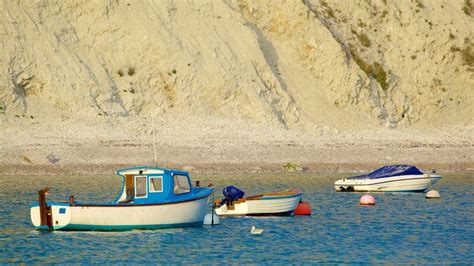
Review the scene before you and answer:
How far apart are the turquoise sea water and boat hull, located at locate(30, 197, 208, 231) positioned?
228 mm

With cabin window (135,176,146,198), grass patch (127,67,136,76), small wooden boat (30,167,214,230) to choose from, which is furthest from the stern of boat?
grass patch (127,67,136,76)

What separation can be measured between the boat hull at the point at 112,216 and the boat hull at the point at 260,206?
469cm

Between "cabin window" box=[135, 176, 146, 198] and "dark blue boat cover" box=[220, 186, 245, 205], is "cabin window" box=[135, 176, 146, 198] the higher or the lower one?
the higher one

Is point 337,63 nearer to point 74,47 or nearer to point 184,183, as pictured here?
point 74,47

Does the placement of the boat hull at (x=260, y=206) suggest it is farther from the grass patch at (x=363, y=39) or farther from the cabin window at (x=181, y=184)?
the grass patch at (x=363, y=39)

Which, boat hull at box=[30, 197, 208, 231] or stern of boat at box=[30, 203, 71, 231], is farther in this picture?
stern of boat at box=[30, 203, 71, 231]

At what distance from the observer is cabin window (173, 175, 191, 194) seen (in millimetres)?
31438

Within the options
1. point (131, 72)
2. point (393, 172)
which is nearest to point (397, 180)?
point (393, 172)

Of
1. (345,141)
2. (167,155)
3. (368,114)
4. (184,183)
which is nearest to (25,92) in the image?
(167,155)

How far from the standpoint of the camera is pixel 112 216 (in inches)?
1185

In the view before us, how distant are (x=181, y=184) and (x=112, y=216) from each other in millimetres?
2435

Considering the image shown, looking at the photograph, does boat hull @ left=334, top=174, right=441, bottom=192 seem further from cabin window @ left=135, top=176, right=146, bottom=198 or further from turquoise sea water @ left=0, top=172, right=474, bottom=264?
cabin window @ left=135, top=176, right=146, bottom=198

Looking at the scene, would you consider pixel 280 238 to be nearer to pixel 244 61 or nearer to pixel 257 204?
pixel 257 204

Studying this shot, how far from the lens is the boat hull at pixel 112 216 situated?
1179 inches
